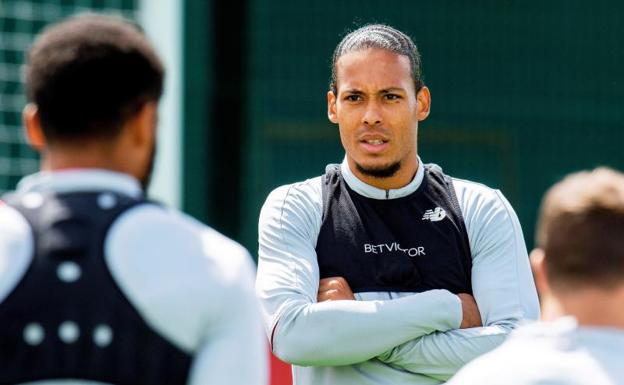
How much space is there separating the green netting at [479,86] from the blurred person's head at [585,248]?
292 inches

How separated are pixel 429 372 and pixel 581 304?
1.41 metres

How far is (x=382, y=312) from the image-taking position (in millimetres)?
3705

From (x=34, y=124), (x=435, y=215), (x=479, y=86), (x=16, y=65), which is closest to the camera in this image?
(x=34, y=124)

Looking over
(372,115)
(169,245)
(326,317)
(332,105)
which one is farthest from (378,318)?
(169,245)

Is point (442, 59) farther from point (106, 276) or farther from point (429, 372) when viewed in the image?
point (106, 276)

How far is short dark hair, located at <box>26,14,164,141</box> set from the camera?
2490 millimetres

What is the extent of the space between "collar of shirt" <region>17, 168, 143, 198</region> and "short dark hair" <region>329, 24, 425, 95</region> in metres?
1.78

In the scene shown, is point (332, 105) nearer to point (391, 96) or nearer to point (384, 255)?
point (391, 96)

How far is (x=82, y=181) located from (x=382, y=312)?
4.71 ft

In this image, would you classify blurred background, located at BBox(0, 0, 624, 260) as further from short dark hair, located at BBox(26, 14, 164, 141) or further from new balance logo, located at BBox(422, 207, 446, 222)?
short dark hair, located at BBox(26, 14, 164, 141)

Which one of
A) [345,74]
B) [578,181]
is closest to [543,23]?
[345,74]

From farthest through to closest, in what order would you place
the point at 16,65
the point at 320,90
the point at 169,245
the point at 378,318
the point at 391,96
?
the point at 320,90, the point at 16,65, the point at 391,96, the point at 378,318, the point at 169,245

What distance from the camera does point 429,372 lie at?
376 cm

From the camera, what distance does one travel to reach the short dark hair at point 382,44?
4.15 m
